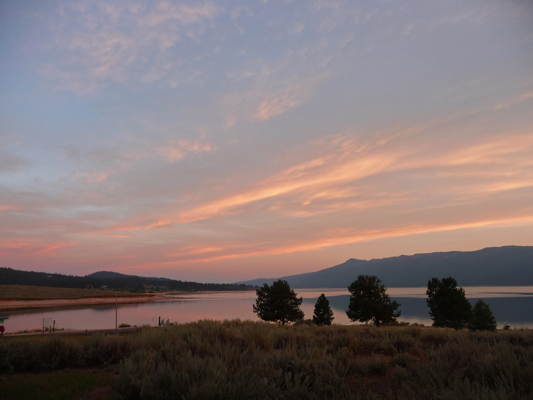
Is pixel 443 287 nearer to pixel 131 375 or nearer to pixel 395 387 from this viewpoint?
pixel 395 387

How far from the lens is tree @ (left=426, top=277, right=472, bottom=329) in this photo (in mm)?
37250

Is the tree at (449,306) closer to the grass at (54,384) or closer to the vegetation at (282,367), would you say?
the vegetation at (282,367)

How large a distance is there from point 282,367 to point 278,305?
3477 cm

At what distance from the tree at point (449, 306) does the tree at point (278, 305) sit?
1583cm

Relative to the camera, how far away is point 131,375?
621 centimetres

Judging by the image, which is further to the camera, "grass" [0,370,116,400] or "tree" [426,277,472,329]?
"tree" [426,277,472,329]

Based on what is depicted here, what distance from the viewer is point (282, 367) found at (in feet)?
22.0

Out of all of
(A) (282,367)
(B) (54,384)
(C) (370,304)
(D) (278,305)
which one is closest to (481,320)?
(C) (370,304)

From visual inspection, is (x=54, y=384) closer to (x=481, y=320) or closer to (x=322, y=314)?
(x=322, y=314)

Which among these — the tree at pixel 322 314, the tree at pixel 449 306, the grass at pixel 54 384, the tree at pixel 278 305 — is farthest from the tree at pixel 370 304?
the grass at pixel 54 384

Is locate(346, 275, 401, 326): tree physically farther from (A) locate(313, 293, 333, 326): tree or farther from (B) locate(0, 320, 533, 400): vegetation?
(B) locate(0, 320, 533, 400): vegetation

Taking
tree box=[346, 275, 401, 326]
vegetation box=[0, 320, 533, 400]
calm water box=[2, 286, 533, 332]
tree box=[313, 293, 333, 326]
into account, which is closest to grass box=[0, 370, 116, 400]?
vegetation box=[0, 320, 533, 400]

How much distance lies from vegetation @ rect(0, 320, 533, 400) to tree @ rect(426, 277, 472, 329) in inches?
1224

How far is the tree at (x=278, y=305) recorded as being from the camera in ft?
130
